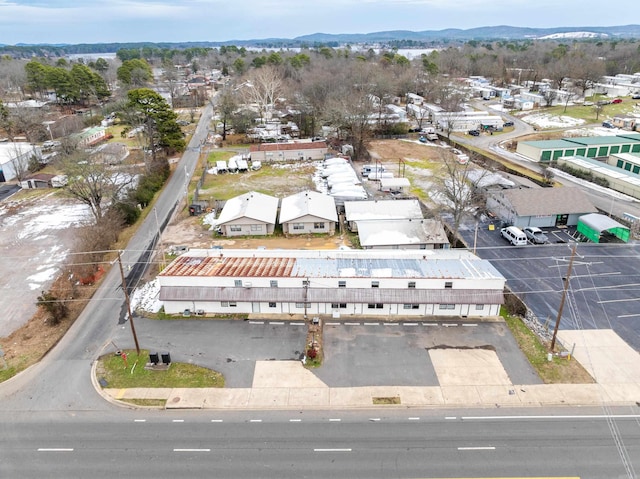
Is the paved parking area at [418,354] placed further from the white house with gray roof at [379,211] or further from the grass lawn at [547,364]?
the white house with gray roof at [379,211]

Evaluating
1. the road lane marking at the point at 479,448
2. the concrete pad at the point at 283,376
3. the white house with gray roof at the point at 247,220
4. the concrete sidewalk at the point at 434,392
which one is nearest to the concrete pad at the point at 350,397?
the concrete sidewalk at the point at 434,392

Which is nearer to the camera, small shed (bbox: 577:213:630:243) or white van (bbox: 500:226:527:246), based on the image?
small shed (bbox: 577:213:630:243)

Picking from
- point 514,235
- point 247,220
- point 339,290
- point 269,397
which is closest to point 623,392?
point 339,290

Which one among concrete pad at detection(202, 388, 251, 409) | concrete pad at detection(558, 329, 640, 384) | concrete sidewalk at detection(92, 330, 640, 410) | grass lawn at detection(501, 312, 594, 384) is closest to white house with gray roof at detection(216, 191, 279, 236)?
concrete sidewalk at detection(92, 330, 640, 410)

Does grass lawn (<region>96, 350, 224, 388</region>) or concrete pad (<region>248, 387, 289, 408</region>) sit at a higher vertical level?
grass lawn (<region>96, 350, 224, 388</region>)

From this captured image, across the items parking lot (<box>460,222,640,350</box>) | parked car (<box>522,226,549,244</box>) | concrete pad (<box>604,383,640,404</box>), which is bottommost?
concrete pad (<box>604,383,640,404</box>)

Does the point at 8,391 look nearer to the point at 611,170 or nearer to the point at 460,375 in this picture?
the point at 460,375

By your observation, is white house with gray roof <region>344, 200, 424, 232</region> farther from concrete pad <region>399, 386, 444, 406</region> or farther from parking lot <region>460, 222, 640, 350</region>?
concrete pad <region>399, 386, 444, 406</region>
